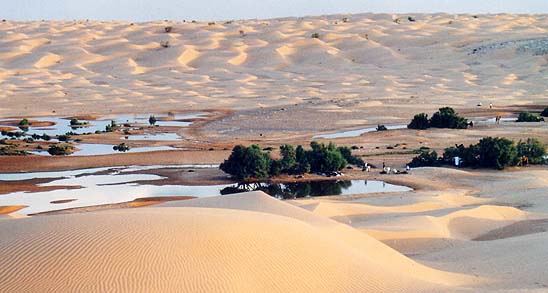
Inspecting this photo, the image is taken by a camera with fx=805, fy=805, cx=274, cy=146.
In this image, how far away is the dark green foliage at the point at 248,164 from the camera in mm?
26922

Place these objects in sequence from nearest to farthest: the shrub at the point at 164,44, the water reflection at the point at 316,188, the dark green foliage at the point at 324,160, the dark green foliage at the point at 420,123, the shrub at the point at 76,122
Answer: the water reflection at the point at 316,188, the dark green foliage at the point at 324,160, the dark green foliage at the point at 420,123, the shrub at the point at 76,122, the shrub at the point at 164,44

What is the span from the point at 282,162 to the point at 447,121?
13027 mm

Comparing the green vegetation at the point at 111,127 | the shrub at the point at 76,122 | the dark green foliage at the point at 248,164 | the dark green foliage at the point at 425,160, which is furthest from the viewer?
the shrub at the point at 76,122

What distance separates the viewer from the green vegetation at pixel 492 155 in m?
27.6

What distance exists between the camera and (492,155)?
27703mm

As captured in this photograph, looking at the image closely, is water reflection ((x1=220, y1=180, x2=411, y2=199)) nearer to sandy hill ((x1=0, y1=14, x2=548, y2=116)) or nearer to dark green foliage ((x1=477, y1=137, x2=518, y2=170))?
dark green foliage ((x1=477, y1=137, x2=518, y2=170))

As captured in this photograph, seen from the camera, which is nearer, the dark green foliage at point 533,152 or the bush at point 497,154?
the bush at point 497,154

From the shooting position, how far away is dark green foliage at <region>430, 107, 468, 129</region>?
3797cm

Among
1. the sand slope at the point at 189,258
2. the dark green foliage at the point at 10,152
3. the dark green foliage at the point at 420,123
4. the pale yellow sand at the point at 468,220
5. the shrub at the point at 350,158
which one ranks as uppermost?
the dark green foliage at the point at 420,123

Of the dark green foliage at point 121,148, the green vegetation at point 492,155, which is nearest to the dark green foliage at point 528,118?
the green vegetation at point 492,155

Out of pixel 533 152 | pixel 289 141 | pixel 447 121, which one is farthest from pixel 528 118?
pixel 289 141

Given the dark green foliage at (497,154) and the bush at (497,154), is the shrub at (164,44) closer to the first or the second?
the bush at (497,154)

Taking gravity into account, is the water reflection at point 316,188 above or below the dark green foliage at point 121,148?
below

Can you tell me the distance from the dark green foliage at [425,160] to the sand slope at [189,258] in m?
→ 15.3
